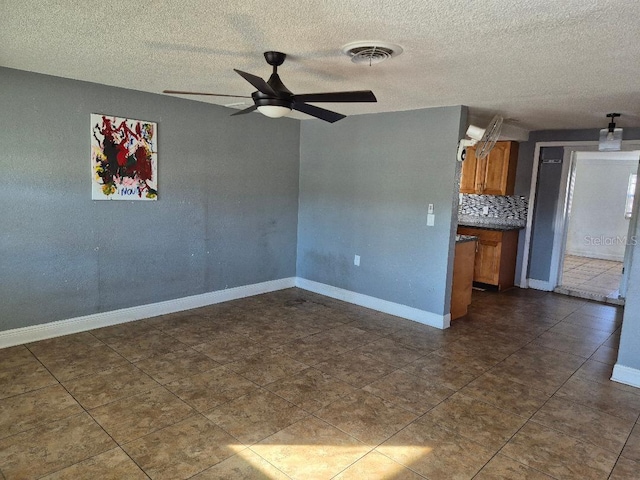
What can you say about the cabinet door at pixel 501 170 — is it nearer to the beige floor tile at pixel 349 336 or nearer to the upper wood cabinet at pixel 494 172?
the upper wood cabinet at pixel 494 172

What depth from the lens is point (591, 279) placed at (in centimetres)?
658

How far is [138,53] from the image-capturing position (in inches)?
105

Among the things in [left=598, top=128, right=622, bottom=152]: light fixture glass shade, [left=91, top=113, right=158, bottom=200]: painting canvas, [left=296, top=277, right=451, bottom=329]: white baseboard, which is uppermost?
[left=598, top=128, right=622, bottom=152]: light fixture glass shade

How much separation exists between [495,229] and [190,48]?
4.47 metres

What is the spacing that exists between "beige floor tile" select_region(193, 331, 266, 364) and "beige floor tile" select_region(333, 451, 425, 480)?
4.81ft

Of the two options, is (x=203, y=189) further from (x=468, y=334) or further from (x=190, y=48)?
(x=468, y=334)

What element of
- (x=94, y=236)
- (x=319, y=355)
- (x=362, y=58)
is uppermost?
(x=362, y=58)

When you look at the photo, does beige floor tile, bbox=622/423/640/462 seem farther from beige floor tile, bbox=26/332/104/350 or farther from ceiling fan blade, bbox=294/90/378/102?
beige floor tile, bbox=26/332/104/350

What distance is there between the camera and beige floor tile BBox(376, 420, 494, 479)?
6.97 ft

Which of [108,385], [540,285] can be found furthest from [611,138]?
[108,385]

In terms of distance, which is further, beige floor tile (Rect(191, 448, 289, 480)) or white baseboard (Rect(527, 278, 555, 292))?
Answer: white baseboard (Rect(527, 278, 555, 292))

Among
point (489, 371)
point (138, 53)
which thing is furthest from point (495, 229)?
point (138, 53)

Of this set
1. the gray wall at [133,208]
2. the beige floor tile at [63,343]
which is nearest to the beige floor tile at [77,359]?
the beige floor tile at [63,343]

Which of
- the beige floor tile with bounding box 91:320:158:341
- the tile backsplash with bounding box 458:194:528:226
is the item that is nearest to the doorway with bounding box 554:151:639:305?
the tile backsplash with bounding box 458:194:528:226
